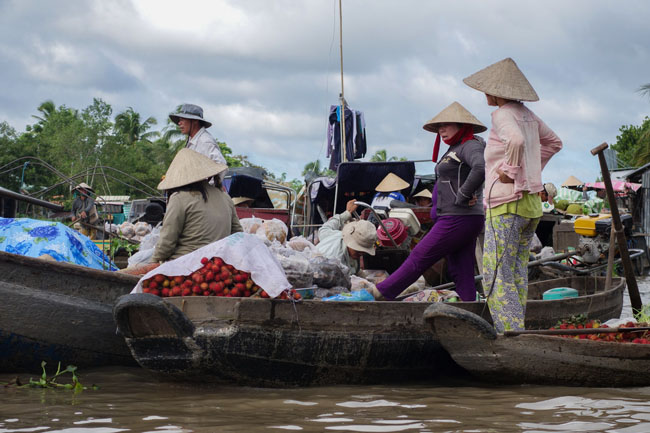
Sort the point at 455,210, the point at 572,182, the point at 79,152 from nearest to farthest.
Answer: the point at 455,210 → the point at 572,182 → the point at 79,152

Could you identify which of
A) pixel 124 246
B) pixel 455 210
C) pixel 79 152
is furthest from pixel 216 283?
pixel 79 152

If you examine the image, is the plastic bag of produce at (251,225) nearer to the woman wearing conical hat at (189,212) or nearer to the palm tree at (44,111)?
the woman wearing conical hat at (189,212)

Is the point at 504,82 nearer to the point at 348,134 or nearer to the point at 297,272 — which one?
the point at 297,272

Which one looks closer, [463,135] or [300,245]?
[463,135]

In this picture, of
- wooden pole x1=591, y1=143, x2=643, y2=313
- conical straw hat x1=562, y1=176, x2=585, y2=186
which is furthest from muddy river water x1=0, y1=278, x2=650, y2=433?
conical straw hat x1=562, y1=176, x2=585, y2=186

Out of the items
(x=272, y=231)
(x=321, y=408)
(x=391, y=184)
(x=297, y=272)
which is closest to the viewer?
(x=321, y=408)

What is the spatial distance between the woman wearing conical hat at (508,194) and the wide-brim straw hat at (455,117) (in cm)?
42

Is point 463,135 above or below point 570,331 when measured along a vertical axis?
above

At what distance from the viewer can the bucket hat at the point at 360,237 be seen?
5.47 meters

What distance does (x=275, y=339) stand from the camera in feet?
11.7

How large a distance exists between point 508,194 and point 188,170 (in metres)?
1.97

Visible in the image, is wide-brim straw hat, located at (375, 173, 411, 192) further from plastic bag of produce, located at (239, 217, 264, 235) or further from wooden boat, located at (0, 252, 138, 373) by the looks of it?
wooden boat, located at (0, 252, 138, 373)

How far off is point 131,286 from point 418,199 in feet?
22.1

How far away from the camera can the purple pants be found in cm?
441
